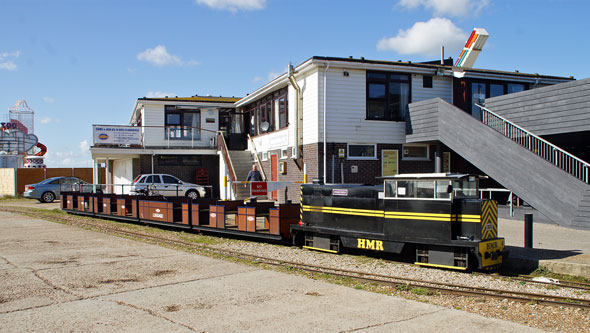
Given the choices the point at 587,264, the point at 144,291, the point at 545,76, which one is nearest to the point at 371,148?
the point at 545,76

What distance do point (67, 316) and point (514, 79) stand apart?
20.3 meters

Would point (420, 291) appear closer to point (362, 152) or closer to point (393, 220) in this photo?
point (393, 220)

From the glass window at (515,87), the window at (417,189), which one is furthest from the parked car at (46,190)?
the window at (417,189)

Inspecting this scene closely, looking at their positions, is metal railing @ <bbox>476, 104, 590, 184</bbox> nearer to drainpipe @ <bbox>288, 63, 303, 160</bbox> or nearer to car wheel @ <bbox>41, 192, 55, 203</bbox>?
drainpipe @ <bbox>288, 63, 303, 160</bbox>

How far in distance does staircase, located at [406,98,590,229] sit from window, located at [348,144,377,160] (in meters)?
1.50

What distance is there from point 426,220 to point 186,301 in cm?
467

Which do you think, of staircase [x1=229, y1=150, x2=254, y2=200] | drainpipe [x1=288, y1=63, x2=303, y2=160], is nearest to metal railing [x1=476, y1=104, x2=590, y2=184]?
drainpipe [x1=288, y1=63, x2=303, y2=160]

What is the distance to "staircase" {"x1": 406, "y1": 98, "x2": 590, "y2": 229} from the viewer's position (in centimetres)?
1314

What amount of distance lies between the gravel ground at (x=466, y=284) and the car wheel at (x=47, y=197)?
70.9 ft

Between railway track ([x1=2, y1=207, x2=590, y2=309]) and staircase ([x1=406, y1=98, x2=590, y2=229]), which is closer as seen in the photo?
railway track ([x1=2, y1=207, x2=590, y2=309])

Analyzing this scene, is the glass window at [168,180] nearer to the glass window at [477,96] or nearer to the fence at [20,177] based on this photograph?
the glass window at [477,96]

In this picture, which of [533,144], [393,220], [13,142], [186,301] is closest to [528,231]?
[393,220]

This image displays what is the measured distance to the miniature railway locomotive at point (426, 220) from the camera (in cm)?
885

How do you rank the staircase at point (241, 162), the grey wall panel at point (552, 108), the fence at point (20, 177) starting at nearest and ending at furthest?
the grey wall panel at point (552, 108), the staircase at point (241, 162), the fence at point (20, 177)
